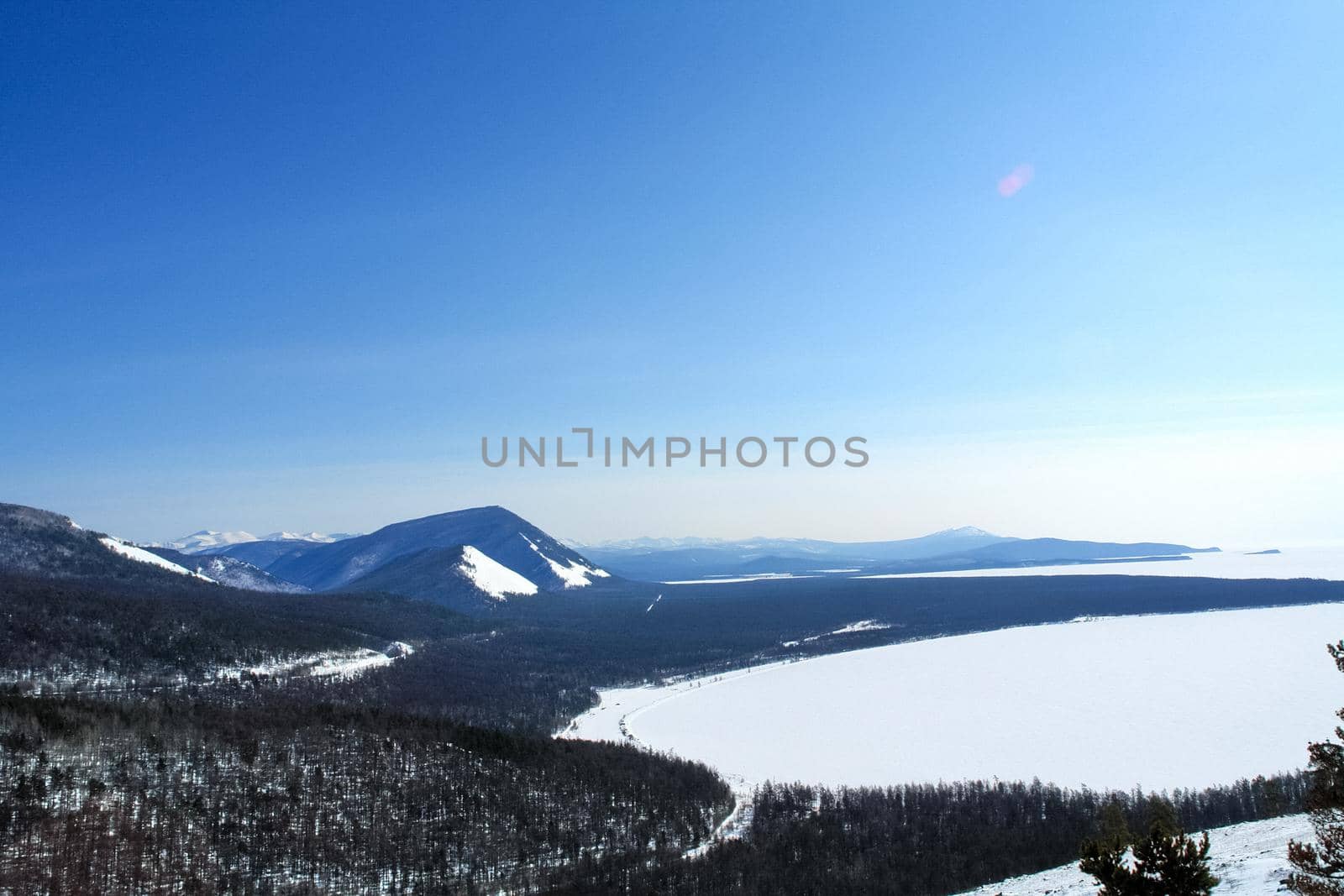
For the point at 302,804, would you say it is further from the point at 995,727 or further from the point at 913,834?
the point at 995,727

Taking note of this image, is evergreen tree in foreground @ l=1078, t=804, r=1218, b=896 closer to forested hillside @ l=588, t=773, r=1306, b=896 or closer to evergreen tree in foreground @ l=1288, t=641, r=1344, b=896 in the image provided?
evergreen tree in foreground @ l=1288, t=641, r=1344, b=896

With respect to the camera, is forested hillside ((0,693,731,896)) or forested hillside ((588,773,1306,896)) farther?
forested hillside ((588,773,1306,896))

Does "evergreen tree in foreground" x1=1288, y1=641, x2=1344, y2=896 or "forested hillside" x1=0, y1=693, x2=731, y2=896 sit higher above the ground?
"evergreen tree in foreground" x1=1288, y1=641, x2=1344, y2=896

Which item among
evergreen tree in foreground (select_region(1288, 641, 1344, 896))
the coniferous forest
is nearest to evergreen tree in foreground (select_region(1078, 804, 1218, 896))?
evergreen tree in foreground (select_region(1288, 641, 1344, 896))

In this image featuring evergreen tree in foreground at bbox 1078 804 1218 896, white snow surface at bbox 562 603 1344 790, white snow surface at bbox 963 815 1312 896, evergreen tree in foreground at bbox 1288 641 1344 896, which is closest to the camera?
evergreen tree in foreground at bbox 1078 804 1218 896

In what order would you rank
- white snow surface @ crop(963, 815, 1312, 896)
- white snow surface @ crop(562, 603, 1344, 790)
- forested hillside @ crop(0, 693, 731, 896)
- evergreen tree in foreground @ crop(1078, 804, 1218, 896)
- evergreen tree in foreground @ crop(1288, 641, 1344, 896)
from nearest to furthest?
1. evergreen tree in foreground @ crop(1078, 804, 1218, 896)
2. evergreen tree in foreground @ crop(1288, 641, 1344, 896)
3. white snow surface @ crop(963, 815, 1312, 896)
4. forested hillside @ crop(0, 693, 731, 896)
5. white snow surface @ crop(562, 603, 1344, 790)

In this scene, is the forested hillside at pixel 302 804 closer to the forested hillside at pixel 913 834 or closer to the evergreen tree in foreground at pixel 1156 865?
the forested hillside at pixel 913 834

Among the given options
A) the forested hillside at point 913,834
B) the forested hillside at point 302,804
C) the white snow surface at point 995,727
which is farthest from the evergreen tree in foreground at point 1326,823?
the white snow surface at point 995,727

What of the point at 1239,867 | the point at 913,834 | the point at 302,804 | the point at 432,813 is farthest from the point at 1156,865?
the point at 302,804
